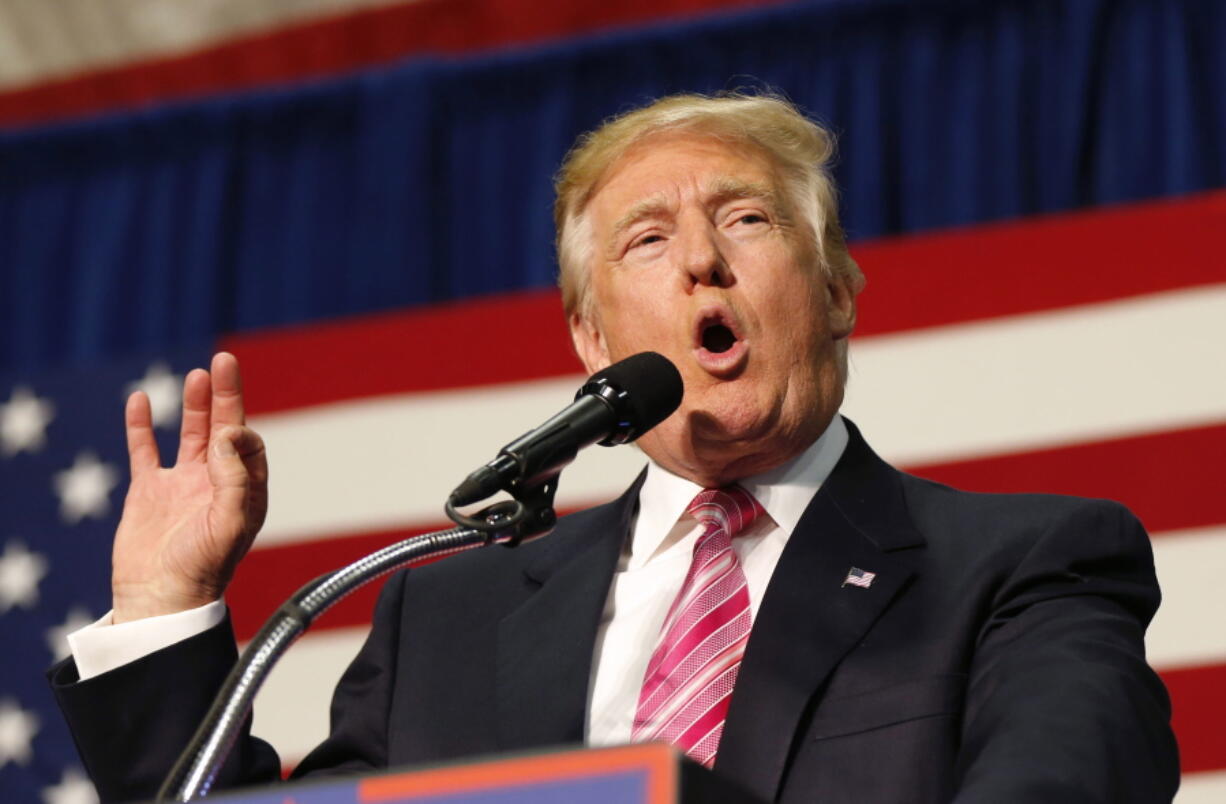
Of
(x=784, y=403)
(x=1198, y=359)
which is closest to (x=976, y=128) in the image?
(x=1198, y=359)

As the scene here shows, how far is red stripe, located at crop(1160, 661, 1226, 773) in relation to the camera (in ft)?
7.75

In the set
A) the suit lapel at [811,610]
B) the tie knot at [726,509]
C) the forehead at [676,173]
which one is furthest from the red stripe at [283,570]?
the suit lapel at [811,610]

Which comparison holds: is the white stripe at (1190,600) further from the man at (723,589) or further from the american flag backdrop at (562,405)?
the man at (723,589)

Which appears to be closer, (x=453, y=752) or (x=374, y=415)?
(x=453, y=752)

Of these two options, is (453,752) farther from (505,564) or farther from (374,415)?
(374,415)

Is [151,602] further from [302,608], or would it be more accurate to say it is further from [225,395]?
[302,608]

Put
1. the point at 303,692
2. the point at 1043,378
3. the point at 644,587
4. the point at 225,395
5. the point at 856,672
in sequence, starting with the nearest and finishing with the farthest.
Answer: the point at 856,672, the point at 225,395, the point at 644,587, the point at 1043,378, the point at 303,692

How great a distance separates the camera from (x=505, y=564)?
187cm

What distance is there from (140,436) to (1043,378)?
146 cm

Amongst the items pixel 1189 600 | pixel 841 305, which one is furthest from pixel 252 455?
pixel 1189 600

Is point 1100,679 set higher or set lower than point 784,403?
lower

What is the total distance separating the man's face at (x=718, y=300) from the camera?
176cm

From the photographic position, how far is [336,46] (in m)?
3.54

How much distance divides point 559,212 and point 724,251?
281mm
